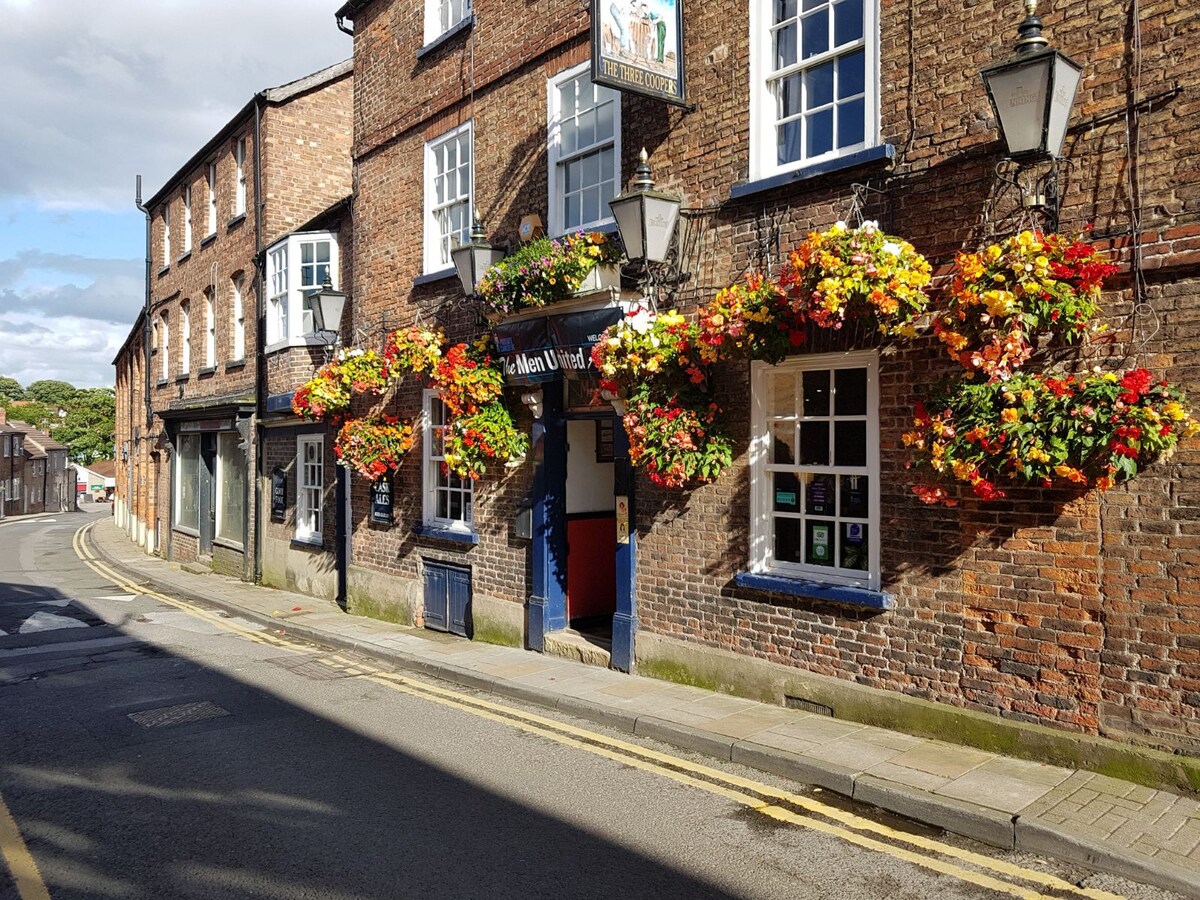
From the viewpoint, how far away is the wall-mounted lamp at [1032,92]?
548 cm

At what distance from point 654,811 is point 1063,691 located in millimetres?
2819

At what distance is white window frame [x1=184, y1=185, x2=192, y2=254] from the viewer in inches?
912

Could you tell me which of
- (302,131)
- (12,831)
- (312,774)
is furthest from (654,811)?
(302,131)

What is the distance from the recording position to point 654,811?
18.5 ft

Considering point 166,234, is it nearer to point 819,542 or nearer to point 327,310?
point 327,310

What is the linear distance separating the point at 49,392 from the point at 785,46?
121 meters

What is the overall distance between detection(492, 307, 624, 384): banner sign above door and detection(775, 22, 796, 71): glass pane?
8.60ft

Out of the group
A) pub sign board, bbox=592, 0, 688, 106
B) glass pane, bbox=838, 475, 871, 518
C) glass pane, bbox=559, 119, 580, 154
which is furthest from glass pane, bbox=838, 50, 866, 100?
glass pane, bbox=559, 119, 580, 154

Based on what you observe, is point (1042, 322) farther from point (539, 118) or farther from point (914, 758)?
point (539, 118)

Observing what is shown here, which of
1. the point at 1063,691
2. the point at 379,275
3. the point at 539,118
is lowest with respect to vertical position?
the point at 1063,691

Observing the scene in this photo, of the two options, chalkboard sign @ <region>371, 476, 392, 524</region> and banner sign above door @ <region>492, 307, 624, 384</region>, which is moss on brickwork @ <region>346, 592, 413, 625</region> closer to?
chalkboard sign @ <region>371, 476, 392, 524</region>

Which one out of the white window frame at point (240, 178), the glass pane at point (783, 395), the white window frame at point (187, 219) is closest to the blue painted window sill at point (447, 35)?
the glass pane at point (783, 395)

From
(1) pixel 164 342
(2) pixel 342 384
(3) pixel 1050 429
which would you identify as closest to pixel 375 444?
(2) pixel 342 384

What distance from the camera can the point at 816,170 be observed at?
290 inches
